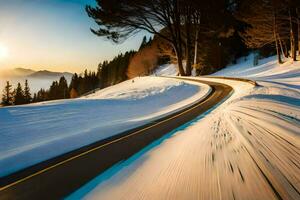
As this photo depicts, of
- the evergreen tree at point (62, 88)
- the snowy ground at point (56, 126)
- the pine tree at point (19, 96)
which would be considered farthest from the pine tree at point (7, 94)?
the snowy ground at point (56, 126)

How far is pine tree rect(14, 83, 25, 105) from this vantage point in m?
84.9

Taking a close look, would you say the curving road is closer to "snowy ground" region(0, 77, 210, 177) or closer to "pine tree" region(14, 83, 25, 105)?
"snowy ground" region(0, 77, 210, 177)

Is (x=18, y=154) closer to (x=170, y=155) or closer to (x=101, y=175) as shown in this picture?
(x=101, y=175)

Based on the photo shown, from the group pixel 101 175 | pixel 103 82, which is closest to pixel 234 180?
pixel 101 175

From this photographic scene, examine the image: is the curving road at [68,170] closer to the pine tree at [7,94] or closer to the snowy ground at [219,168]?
the snowy ground at [219,168]

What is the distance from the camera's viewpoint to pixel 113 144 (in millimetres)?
9242

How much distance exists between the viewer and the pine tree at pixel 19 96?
84.9m

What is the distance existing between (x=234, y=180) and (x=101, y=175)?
8.85ft

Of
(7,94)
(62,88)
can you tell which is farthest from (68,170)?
(62,88)

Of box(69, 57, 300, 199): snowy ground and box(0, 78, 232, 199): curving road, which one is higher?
box(69, 57, 300, 199): snowy ground

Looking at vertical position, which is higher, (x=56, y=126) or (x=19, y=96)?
(x=19, y=96)

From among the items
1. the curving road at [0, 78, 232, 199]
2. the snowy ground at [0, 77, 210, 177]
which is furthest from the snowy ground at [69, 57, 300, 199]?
the snowy ground at [0, 77, 210, 177]

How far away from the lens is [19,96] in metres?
85.8

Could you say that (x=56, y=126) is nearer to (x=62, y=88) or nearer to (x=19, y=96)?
(x=19, y=96)
